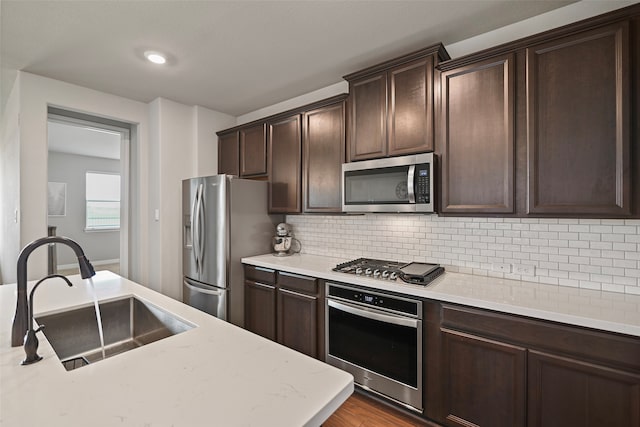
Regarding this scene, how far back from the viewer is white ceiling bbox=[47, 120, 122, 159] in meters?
4.55

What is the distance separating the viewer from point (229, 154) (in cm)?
365

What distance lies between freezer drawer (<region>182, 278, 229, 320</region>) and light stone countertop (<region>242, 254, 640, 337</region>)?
1.09 meters

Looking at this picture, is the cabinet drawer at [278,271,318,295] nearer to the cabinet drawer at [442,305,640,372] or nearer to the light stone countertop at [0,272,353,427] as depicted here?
the cabinet drawer at [442,305,640,372]

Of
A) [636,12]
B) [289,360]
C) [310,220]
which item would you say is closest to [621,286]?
[636,12]

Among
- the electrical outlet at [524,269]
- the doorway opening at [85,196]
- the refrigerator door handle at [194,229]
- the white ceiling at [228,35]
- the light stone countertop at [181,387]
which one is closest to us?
the light stone countertop at [181,387]

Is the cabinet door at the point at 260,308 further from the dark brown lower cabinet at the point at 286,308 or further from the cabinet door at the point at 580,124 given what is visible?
the cabinet door at the point at 580,124

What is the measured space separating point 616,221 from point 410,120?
135cm

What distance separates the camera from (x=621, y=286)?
1.71 m

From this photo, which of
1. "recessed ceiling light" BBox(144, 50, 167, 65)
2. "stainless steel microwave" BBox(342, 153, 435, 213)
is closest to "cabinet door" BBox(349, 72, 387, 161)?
"stainless steel microwave" BBox(342, 153, 435, 213)

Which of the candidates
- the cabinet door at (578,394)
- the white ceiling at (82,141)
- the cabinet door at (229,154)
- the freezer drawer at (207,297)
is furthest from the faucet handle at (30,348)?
the white ceiling at (82,141)

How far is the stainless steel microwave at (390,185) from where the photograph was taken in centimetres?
205

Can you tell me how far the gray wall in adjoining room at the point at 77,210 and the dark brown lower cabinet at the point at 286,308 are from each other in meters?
5.41

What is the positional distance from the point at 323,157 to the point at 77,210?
21.2ft

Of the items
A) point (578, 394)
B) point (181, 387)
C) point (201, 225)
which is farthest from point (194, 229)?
point (578, 394)
